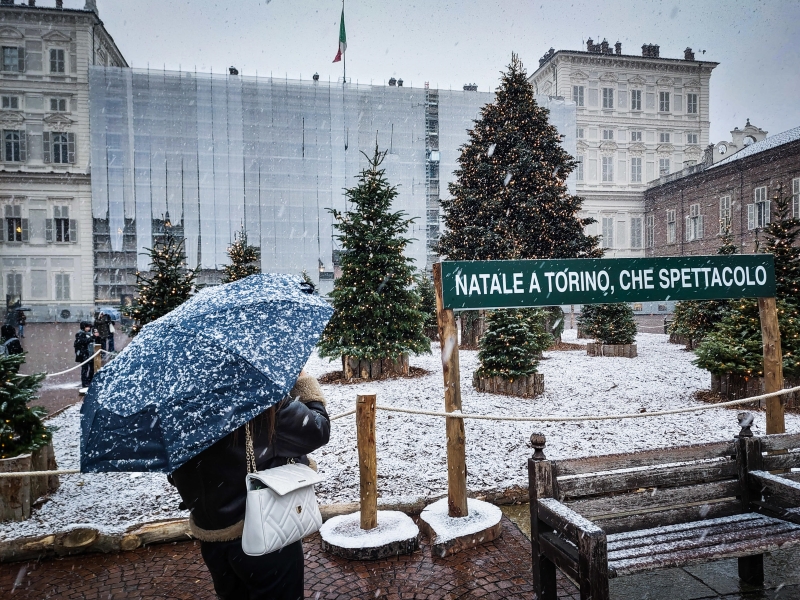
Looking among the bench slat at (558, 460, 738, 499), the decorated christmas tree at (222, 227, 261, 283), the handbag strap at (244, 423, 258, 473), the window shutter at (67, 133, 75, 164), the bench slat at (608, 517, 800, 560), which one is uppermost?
the window shutter at (67, 133, 75, 164)

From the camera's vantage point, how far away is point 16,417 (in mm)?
4504

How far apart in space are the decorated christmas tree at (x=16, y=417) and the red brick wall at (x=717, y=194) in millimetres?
31082

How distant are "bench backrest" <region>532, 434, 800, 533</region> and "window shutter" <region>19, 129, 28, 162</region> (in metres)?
45.5

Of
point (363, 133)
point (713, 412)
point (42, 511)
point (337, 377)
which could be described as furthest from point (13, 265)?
point (713, 412)

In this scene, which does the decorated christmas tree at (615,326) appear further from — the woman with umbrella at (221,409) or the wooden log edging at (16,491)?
the woman with umbrella at (221,409)

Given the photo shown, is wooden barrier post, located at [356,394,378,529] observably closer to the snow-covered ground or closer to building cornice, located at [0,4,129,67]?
the snow-covered ground

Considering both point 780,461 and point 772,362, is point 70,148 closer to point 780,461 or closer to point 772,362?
point 772,362

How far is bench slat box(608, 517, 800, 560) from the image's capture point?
272 centimetres

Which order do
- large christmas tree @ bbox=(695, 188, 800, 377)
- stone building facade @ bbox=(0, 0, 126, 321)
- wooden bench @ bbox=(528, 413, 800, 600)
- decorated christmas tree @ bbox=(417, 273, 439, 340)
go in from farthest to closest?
stone building facade @ bbox=(0, 0, 126, 321) < decorated christmas tree @ bbox=(417, 273, 439, 340) < large christmas tree @ bbox=(695, 188, 800, 377) < wooden bench @ bbox=(528, 413, 800, 600)

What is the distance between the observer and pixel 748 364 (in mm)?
8062

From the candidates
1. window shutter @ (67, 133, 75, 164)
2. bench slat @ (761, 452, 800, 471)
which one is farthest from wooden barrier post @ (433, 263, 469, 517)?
window shutter @ (67, 133, 75, 164)

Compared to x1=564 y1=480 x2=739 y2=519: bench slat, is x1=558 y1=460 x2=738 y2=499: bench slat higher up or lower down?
higher up

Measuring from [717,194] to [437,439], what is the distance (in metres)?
36.1

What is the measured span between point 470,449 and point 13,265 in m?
41.3
